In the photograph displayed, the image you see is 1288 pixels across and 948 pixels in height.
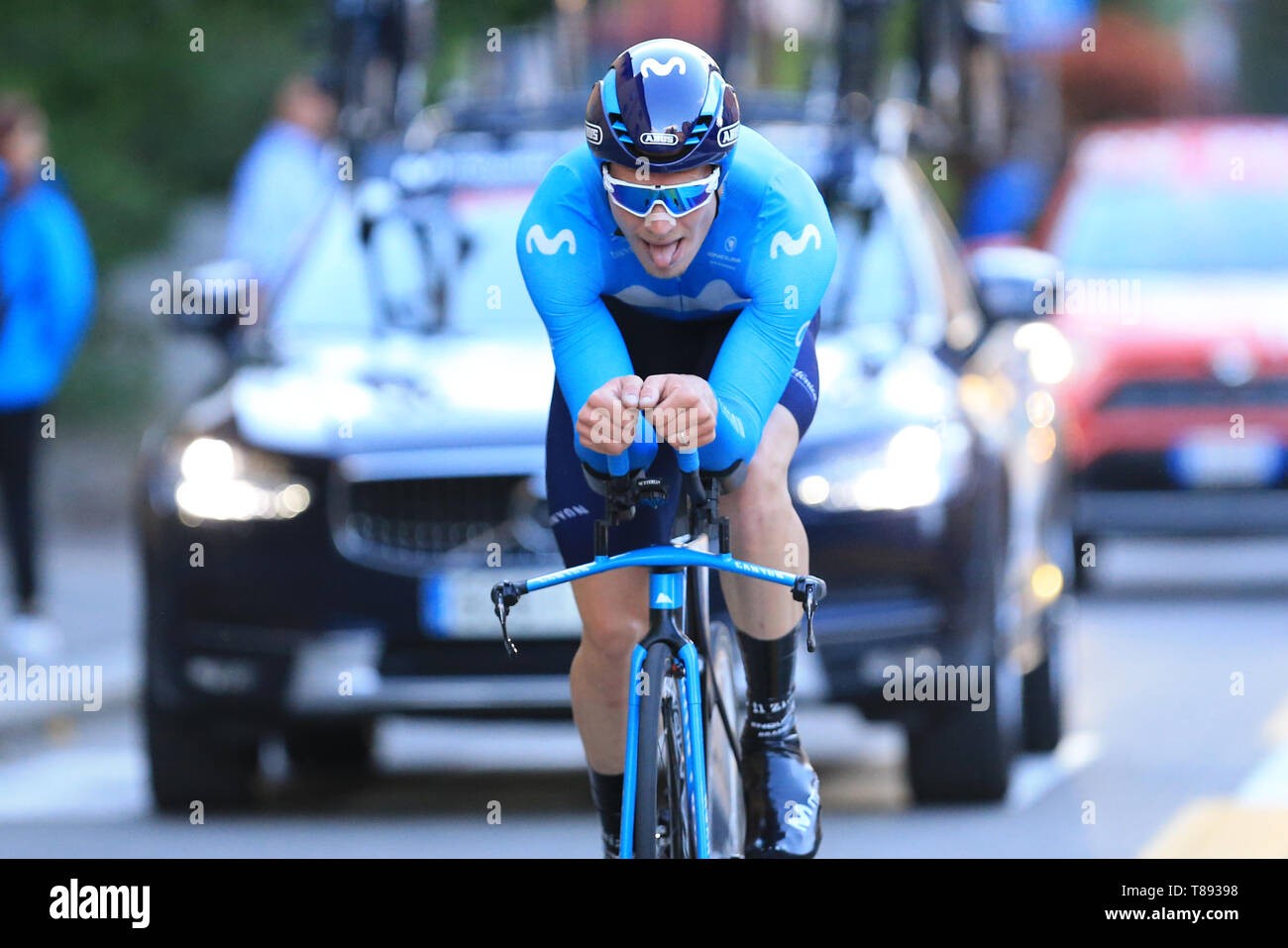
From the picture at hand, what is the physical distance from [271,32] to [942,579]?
14471 mm

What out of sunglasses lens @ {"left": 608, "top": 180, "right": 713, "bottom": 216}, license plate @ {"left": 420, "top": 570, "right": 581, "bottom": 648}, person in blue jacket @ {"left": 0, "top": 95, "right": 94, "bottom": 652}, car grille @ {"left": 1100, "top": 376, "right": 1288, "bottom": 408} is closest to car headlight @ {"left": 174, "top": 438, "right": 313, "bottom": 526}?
license plate @ {"left": 420, "top": 570, "right": 581, "bottom": 648}

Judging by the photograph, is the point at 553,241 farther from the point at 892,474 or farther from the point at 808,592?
the point at 892,474

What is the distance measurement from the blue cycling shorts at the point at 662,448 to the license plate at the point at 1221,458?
30.7 feet

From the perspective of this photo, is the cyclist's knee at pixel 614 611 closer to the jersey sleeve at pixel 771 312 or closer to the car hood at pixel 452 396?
the jersey sleeve at pixel 771 312

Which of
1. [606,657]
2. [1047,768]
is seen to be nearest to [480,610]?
[1047,768]

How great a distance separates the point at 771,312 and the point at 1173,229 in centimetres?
1091

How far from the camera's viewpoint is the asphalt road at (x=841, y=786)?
8023 millimetres

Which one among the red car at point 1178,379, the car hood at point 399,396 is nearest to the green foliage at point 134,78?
the red car at point 1178,379

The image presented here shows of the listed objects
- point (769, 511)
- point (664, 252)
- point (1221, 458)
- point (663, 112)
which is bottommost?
point (1221, 458)

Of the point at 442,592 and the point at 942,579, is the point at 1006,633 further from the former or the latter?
the point at 442,592

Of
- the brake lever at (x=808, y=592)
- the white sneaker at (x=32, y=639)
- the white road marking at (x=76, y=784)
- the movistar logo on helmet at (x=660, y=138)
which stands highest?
the movistar logo on helmet at (x=660, y=138)

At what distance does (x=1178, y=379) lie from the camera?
14.8 metres

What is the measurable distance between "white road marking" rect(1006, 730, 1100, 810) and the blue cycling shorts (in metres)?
3.27

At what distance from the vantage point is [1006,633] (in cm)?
864
